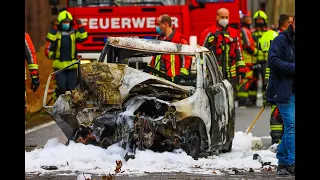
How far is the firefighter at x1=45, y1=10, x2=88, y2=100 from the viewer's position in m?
18.3

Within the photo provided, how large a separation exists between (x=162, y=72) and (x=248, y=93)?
30.7 feet

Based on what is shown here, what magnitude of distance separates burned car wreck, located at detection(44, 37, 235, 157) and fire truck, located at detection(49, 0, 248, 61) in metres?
6.04

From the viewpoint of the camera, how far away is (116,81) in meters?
11.7

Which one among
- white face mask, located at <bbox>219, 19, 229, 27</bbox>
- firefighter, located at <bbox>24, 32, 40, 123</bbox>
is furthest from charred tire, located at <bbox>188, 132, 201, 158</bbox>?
white face mask, located at <bbox>219, 19, 229, 27</bbox>

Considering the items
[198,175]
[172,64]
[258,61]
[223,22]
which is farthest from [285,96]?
[258,61]

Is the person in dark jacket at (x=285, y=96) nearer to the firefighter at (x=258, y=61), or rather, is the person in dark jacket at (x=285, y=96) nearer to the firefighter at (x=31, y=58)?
the firefighter at (x=31, y=58)

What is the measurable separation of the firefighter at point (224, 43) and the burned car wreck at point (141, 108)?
4.76m

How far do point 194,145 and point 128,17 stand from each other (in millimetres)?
7105

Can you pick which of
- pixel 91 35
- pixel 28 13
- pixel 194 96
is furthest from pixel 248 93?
pixel 28 13

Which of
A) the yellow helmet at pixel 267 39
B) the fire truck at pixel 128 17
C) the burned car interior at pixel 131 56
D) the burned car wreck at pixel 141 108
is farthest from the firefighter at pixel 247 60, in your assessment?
the burned car wreck at pixel 141 108

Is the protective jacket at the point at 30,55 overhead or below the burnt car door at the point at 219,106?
overhead

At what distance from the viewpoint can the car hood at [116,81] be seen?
1163 centimetres

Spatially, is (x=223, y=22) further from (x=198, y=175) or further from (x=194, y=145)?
(x=198, y=175)

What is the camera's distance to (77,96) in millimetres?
11969
